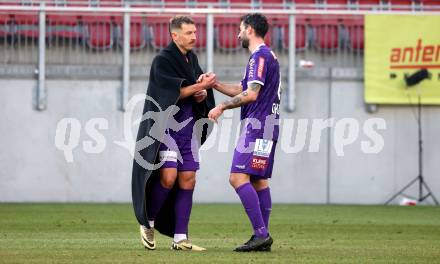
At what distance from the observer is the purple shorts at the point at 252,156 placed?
32.4 ft

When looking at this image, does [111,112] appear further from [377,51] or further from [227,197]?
[377,51]

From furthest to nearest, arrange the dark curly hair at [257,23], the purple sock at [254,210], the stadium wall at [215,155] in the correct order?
1. the stadium wall at [215,155]
2. the dark curly hair at [257,23]
3. the purple sock at [254,210]

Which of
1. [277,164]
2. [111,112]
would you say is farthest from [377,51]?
[111,112]

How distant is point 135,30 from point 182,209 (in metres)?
9.90

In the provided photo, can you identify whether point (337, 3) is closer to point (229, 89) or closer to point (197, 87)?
point (229, 89)

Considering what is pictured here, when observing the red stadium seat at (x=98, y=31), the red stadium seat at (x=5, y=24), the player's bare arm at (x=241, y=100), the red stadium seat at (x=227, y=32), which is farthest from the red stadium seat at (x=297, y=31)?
the player's bare arm at (x=241, y=100)

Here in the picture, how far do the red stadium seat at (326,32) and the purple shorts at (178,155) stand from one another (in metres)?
10.2

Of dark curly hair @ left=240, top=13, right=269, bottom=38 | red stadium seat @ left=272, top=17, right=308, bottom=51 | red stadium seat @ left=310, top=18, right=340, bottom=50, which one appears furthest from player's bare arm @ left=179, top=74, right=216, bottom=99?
red stadium seat @ left=310, top=18, right=340, bottom=50

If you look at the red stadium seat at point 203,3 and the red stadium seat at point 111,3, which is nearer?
the red stadium seat at point 111,3

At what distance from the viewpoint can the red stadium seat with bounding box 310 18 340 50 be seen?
1997 centimetres

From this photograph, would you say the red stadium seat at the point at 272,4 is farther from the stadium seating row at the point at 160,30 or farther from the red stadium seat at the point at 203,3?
the red stadium seat at the point at 203,3

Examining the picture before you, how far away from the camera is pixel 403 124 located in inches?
774

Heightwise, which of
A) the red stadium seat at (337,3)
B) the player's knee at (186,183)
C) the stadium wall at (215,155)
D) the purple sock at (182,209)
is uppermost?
the red stadium seat at (337,3)

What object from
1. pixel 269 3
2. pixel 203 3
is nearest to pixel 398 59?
pixel 269 3
